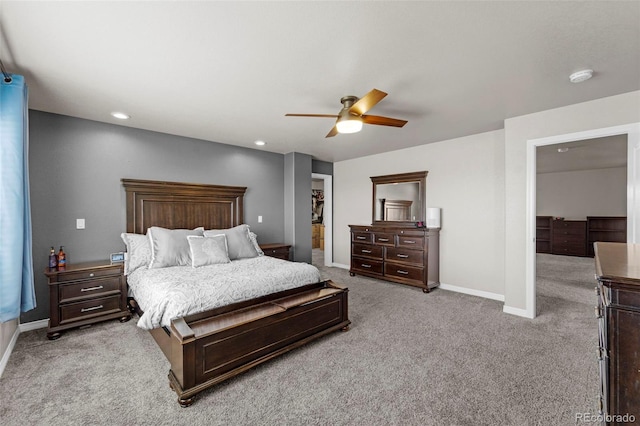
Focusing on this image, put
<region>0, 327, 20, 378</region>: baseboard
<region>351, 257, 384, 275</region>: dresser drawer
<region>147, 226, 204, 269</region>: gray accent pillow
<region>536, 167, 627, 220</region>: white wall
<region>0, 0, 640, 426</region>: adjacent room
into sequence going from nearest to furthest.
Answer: <region>0, 0, 640, 426</region>: adjacent room → <region>0, 327, 20, 378</region>: baseboard → <region>147, 226, 204, 269</region>: gray accent pillow → <region>351, 257, 384, 275</region>: dresser drawer → <region>536, 167, 627, 220</region>: white wall

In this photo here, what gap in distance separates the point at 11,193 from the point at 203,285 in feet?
5.24

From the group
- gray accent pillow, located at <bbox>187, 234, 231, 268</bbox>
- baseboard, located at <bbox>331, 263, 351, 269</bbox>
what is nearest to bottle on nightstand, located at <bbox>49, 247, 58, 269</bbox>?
gray accent pillow, located at <bbox>187, 234, 231, 268</bbox>

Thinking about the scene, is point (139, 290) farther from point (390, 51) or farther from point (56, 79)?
point (390, 51)

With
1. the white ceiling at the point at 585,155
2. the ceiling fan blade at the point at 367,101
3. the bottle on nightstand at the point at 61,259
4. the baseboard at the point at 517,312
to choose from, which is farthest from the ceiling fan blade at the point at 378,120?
the bottle on nightstand at the point at 61,259

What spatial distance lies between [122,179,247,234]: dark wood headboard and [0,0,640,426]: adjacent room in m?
0.03

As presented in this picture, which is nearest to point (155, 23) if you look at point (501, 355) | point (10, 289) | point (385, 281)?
point (10, 289)

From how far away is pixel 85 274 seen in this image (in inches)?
121

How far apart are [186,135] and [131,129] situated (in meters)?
0.68

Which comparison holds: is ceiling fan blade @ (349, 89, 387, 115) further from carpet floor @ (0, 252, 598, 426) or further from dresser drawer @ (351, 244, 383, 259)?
dresser drawer @ (351, 244, 383, 259)

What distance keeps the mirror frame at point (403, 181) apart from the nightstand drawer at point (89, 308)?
4.28 m

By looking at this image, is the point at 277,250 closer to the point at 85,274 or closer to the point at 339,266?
the point at 339,266

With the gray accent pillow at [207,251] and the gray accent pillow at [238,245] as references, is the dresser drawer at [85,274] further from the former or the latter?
the gray accent pillow at [238,245]

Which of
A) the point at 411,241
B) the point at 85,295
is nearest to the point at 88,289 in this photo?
the point at 85,295

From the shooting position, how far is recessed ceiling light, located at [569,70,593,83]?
2.30 meters
